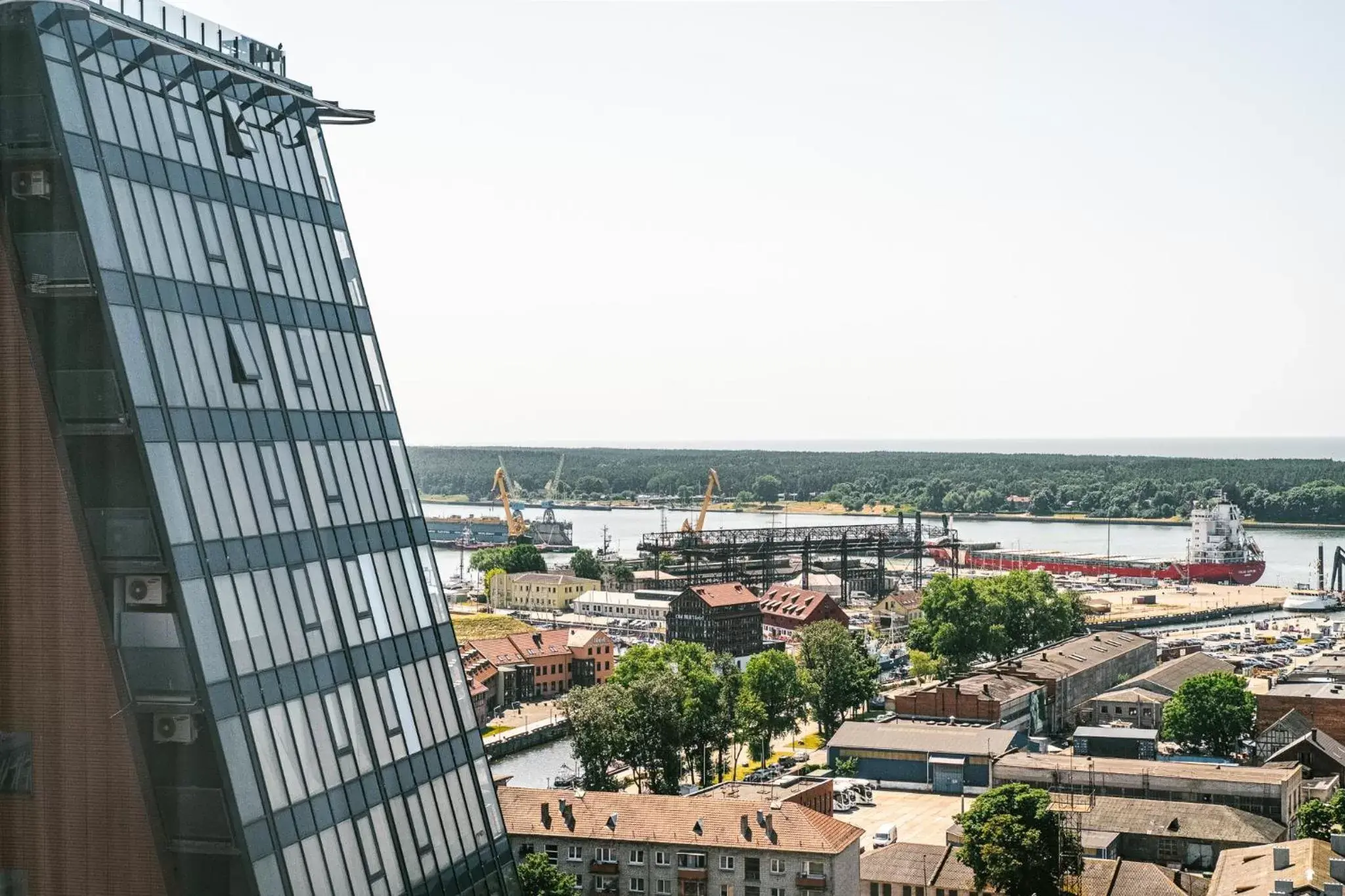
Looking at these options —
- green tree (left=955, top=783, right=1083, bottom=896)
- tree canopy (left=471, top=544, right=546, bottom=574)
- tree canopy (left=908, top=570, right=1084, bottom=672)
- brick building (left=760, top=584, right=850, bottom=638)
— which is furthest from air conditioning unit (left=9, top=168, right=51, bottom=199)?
tree canopy (left=471, top=544, right=546, bottom=574)

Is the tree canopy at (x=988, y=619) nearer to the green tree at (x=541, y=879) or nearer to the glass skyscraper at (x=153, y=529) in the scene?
the green tree at (x=541, y=879)

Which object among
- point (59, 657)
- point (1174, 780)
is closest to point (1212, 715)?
point (1174, 780)

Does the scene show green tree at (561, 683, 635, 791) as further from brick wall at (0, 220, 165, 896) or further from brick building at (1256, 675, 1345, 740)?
brick wall at (0, 220, 165, 896)

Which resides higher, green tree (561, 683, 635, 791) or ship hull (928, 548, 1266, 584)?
green tree (561, 683, 635, 791)

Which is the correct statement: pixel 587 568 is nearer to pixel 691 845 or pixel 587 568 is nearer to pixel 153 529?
pixel 691 845

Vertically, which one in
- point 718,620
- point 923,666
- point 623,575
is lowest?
point 923,666

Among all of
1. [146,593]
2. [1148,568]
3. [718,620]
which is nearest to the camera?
[146,593]
